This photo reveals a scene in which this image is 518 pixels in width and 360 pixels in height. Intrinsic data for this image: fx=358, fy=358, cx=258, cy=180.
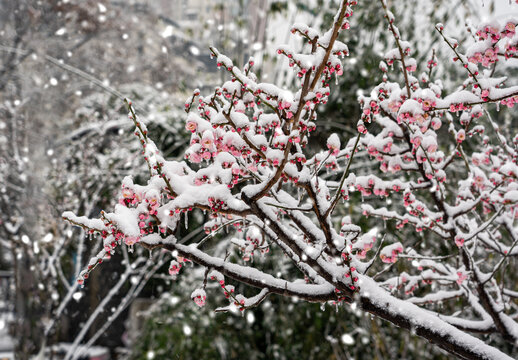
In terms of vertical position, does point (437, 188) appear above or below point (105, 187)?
above

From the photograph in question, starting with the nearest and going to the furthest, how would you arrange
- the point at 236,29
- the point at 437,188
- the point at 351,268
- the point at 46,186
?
1. the point at 351,268
2. the point at 437,188
3. the point at 236,29
4. the point at 46,186

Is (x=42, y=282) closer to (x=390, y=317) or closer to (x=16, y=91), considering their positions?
(x=16, y=91)

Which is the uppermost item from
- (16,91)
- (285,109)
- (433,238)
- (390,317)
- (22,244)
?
(285,109)

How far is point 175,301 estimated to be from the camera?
11.4 feet

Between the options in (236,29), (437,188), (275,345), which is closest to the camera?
(437,188)

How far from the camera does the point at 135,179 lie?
427 centimetres

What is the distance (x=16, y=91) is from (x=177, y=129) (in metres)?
2.08

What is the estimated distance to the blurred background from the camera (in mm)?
3328

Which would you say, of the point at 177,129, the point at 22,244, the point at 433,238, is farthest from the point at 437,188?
the point at 22,244

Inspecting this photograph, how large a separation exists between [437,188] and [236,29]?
9.19ft

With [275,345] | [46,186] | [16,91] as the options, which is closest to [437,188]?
[275,345]

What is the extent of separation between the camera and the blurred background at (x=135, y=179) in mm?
3328

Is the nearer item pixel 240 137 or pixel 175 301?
pixel 240 137

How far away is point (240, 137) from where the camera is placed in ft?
3.81
